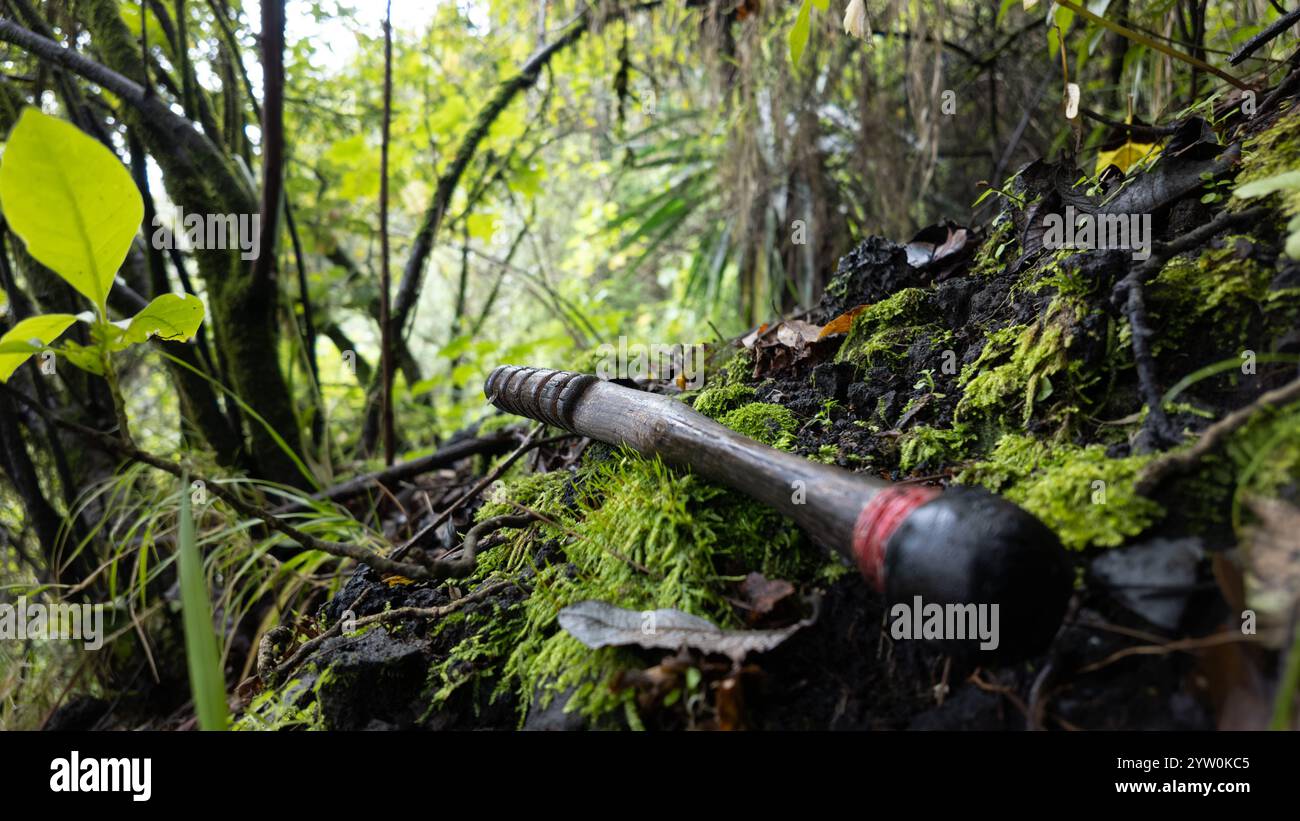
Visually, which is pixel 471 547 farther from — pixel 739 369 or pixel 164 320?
pixel 739 369

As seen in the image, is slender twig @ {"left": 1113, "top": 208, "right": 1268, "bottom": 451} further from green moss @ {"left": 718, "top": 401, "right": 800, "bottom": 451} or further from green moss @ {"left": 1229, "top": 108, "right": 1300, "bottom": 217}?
green moss @ {"left": 718, "top": 401, "right": 800, "bottom": 451}

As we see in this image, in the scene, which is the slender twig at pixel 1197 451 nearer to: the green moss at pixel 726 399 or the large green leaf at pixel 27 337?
the green moss at pixel 726 399

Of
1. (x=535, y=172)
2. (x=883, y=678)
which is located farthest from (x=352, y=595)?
(x=535, y=172)

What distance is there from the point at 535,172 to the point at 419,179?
1.01m

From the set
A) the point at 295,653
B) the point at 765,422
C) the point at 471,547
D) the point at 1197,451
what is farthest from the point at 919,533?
the point at 295,653

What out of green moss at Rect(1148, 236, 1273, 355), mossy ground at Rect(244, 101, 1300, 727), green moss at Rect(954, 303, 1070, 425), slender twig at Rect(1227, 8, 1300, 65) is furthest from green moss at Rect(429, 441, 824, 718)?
slender twig at Rect(1227, 8, 1300, 65)

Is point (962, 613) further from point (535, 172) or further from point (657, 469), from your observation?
point (535, 172)

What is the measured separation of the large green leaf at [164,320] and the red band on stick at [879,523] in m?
1.17

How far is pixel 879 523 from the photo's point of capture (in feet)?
3.41

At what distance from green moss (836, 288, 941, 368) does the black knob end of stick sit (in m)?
0.83

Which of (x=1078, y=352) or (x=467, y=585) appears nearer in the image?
(x=1078, y=352)

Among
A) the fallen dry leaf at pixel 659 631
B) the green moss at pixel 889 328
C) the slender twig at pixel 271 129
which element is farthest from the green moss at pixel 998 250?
the slender twig at pixel 271 129

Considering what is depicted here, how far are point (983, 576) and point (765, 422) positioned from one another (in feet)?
2.74
